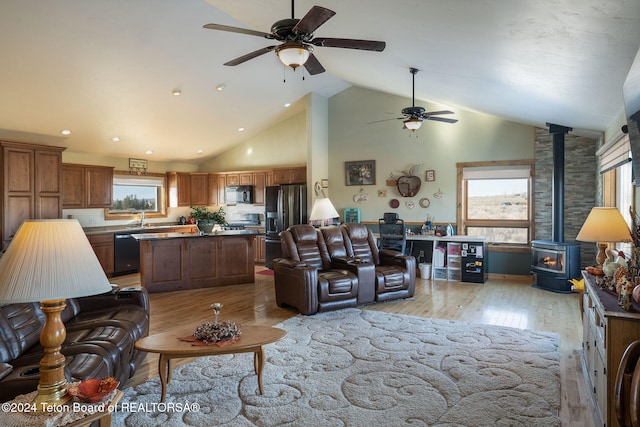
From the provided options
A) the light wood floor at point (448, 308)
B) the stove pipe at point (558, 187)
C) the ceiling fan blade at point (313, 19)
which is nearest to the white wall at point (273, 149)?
the light wood floor at point (448, 308)

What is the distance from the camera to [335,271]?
18.6 feet

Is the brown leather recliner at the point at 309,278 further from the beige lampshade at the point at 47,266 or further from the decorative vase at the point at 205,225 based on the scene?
the beige lampshade at the point at 47,266

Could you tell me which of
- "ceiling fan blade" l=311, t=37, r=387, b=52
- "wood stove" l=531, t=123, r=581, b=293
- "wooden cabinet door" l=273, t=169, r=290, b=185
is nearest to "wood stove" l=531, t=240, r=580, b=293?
"wood stove" l=531, t=123, r=581, b=293

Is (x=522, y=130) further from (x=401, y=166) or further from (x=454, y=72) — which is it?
(x=454, y=72)

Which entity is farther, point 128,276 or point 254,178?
point 254,178

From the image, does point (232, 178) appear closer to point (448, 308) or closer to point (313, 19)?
point (448, 308)

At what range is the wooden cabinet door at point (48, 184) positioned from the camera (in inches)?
267

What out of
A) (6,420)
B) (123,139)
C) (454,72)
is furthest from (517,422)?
(123,139)

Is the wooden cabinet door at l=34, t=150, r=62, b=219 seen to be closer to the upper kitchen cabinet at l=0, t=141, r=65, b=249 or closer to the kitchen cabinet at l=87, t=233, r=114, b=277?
the upper kitchen cabinet at l=0, t=141, r=65, b=249

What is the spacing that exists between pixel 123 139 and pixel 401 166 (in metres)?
5.56

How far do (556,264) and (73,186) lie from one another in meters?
8.71

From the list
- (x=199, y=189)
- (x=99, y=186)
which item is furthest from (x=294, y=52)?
(x=199, y=189)

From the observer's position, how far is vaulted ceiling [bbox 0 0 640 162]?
9.97ft

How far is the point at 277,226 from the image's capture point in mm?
8977
